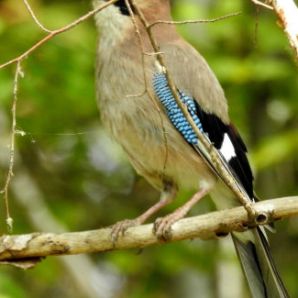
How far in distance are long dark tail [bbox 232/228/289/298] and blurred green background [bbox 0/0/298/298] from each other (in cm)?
94

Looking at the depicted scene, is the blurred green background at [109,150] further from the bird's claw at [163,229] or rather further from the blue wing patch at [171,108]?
the bird's claw at [163,229]

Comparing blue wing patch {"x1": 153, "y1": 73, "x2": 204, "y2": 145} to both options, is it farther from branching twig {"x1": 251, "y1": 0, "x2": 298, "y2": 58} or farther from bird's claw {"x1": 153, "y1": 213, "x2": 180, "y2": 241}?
branching twig {"x1": 251, "y1": 0, "x2": 298, "y2": 58}

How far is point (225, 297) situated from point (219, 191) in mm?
1747

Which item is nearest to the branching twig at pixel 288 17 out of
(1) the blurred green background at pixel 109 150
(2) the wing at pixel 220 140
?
(2) the wing at pixel 220 140

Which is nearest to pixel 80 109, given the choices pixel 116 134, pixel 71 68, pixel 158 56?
pixel 71 68

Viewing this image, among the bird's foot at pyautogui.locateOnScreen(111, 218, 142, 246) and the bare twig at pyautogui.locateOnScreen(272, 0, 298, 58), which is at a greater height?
the bare twig at pyautogui.locateOnScreen(272, 0, 298, 58)

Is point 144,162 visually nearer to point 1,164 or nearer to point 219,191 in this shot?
point 219,191

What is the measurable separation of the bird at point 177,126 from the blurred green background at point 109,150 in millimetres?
748

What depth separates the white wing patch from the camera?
16.9ft

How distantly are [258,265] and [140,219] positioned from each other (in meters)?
0.64

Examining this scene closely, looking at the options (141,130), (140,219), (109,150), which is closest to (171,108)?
(141,130)

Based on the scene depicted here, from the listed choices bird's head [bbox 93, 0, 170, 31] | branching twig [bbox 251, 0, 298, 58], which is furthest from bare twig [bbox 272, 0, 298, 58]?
bird's head [bbox 93, 0, 170, 31]

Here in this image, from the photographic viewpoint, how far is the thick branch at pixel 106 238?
4195 mm

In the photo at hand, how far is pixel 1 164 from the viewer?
23.4ft
